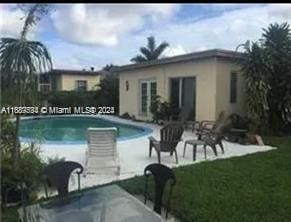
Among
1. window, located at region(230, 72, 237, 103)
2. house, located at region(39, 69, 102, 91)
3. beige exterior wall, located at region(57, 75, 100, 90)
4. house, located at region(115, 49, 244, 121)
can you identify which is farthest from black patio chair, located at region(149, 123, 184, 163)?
beige exterior wall, located at region(57, 75, 100, 90)

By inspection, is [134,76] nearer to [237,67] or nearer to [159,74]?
[159,74]

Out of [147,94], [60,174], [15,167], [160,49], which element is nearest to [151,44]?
[160,49]

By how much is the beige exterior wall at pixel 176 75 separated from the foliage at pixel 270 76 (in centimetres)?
152

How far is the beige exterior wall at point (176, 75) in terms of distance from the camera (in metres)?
15.0

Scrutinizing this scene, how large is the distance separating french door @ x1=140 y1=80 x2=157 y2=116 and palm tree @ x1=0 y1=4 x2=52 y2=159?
13.2m

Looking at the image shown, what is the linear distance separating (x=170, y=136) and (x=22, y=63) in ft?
14.9

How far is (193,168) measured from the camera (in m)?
8.01

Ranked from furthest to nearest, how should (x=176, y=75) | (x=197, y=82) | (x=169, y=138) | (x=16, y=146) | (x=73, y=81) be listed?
(x=73, y=81)
(x=176, y=75)
(x=197, y=82)
(x=169, y=138)
(x=16, y=146)

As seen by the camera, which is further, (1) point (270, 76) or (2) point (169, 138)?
(1) point (270, 76)

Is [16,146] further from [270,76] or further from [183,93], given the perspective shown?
[183,93]

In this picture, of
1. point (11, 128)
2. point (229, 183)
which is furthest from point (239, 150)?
point (11, 128)

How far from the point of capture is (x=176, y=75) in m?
17.1

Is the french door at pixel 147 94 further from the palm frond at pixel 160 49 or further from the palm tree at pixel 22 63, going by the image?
the palm frond at pixel 160 49

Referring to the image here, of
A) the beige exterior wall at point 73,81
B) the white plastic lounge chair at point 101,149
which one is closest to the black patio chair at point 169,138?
the white plastic lounge chair at point 101,149
